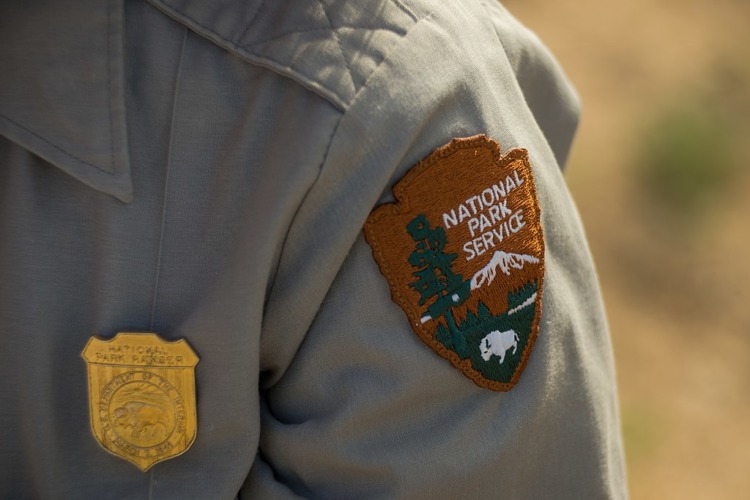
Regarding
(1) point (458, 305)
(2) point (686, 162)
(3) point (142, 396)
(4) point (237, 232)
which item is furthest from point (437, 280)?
(2) point (686, 162)

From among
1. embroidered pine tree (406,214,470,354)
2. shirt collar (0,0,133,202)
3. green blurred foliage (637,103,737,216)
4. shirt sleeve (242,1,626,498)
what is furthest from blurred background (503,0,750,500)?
shirt collar (0,0,133,202)

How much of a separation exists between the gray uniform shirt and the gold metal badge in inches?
0.6

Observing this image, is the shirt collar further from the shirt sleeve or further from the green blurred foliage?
the green blurred foliage

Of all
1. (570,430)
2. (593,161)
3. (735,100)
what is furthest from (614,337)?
(570,430)

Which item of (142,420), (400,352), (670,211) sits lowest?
(670,211)

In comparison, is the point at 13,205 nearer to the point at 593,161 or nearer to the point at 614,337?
the point at 614,337

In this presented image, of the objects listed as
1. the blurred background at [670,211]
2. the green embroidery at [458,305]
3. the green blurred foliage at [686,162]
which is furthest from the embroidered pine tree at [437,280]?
the green blurred foliage at [686,162]

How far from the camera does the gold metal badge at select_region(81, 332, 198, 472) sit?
31.5 inches

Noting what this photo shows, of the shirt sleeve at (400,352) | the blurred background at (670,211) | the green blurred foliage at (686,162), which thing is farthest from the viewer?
the green blurred foliage at (686,162)

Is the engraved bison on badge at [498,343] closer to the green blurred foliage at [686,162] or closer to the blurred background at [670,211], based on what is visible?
the blurred background at [670,211]

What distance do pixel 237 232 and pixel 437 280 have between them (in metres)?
0.18

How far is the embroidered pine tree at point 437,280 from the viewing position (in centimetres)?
80

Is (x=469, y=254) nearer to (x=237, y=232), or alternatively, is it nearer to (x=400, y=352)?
(x=400, y=352)

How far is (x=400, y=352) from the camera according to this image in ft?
2.65
